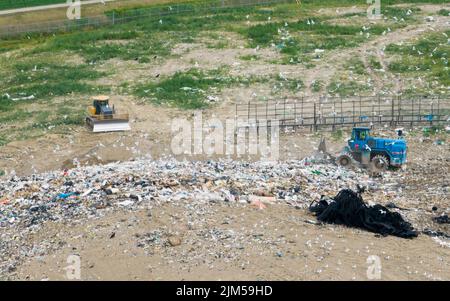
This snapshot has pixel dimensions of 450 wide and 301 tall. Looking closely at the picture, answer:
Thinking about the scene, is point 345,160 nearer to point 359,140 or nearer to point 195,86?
point 359,140

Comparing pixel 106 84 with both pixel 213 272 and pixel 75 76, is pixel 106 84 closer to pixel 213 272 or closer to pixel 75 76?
pixel 75 76

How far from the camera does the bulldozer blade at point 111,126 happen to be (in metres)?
30.5

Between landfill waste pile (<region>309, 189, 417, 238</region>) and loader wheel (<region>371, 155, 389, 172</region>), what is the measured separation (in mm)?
5501

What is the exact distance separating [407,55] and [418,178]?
14.2 metres

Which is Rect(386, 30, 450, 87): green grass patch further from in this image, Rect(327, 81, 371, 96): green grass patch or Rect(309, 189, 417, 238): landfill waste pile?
Rect(309, 189, 417, 238): landfill waste pile

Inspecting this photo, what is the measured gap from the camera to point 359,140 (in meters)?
26.3

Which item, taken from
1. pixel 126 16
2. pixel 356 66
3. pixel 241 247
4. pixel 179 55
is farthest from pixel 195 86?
pixel 241 247

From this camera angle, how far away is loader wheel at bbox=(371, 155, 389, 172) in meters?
26.0

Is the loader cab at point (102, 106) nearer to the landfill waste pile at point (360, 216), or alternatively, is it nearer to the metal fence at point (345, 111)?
the metal fence at point (345, 111)

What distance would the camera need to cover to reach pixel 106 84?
35.8 metres

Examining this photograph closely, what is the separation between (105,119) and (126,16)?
64.7 ft

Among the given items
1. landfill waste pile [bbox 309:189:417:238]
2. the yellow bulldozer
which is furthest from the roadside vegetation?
landfill waste pile [bbox 309:189:417:238]

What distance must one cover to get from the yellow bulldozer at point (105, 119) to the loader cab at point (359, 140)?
821 centimetres

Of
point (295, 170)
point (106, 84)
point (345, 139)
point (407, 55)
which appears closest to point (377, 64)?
point (407, 55)
